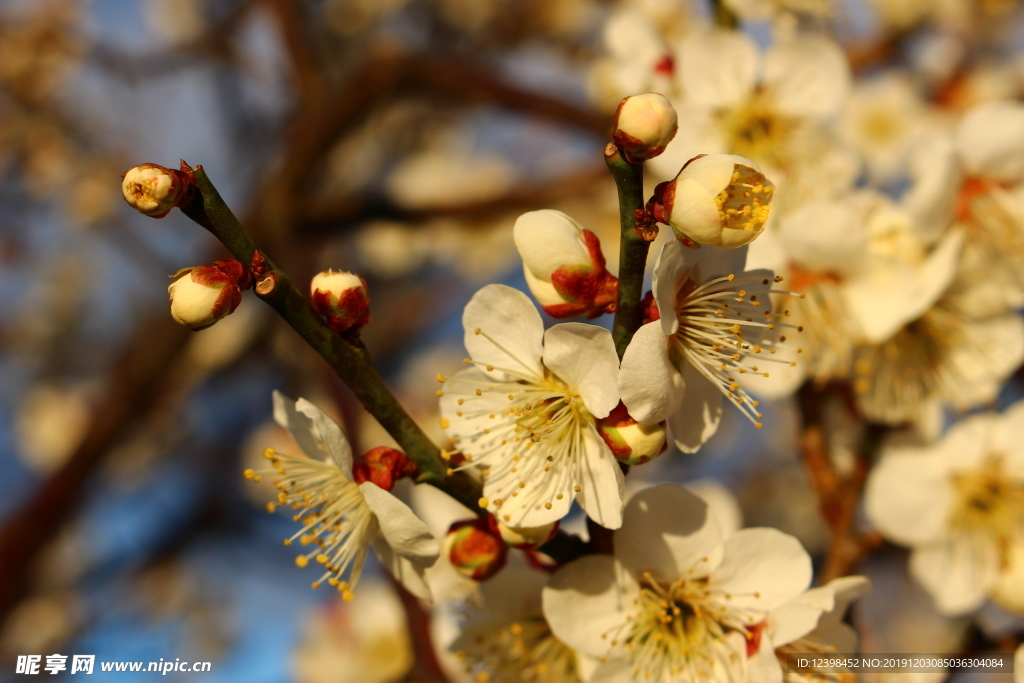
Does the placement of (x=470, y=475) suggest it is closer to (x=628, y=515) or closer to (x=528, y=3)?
(x=628, y=515)

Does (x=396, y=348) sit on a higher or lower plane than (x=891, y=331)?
higher

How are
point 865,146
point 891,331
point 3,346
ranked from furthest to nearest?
1. point 3,346
2. point 865,146
3. point 891,331

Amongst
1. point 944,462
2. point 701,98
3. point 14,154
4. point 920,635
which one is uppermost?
point 14,154

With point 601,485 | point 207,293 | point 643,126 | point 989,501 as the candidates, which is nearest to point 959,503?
point 989,501

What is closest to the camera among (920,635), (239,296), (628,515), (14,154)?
(239,296)

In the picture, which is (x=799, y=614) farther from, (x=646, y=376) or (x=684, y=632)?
(x=646, y=376)

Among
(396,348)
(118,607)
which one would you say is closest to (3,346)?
(118,607)

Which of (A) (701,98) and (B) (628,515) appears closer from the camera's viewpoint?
(B) (628,515)

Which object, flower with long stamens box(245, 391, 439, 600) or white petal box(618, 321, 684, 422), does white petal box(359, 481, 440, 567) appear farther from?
white petal box(618, 321, 684, 422)
